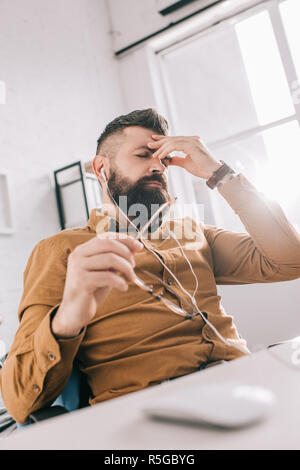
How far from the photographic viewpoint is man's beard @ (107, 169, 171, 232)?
1215mm

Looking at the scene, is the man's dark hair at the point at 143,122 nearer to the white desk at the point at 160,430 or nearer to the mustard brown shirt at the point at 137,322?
the mustard brown shirt at the point at 137,322

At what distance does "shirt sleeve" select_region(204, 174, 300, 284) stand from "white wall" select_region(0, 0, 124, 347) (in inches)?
41.6

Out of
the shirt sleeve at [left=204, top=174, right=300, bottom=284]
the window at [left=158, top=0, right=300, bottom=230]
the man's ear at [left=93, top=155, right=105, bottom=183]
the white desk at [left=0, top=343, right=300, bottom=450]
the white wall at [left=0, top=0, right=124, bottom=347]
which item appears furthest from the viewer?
the window at [left=158, top=0, right=300, bottom=230]

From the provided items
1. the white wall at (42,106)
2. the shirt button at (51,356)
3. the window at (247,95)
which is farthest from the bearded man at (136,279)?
the window at (247,95)

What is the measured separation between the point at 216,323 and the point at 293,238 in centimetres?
34

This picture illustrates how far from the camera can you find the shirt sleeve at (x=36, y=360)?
722 mm

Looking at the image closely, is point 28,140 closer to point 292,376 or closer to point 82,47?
point 82,47

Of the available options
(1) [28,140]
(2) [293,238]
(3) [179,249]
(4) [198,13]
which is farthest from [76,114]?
(2) [293,238]

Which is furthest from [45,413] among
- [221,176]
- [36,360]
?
[221,176]

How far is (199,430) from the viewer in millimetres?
336

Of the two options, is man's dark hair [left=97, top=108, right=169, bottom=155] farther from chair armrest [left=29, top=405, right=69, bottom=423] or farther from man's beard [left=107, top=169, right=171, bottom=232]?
chair armrest [left=29, top=405, right=69, bottom=423]

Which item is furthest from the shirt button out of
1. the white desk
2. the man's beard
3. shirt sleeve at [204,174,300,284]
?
shirt sleeve at [204,174,300,284]

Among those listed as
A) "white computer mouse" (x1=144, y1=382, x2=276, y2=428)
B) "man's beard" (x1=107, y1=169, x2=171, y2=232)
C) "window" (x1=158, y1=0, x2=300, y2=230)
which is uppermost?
"window" (x1=158, y1=0, x2=300, y2=230)

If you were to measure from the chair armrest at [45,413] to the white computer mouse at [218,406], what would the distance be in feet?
1.41
